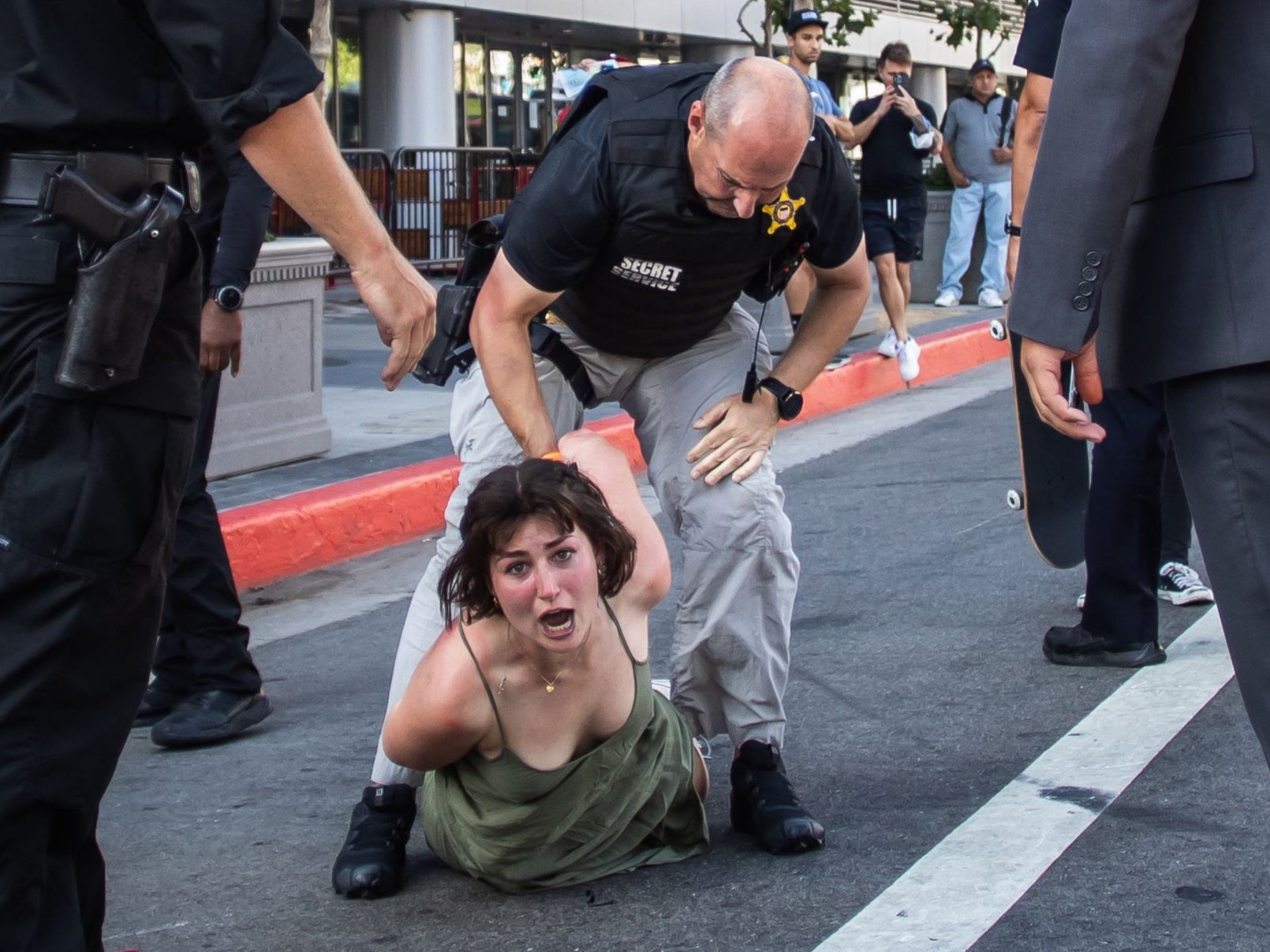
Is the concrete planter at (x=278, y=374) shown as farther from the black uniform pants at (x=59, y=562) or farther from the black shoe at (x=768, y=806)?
the black uniform pants at (x=59, y=562)

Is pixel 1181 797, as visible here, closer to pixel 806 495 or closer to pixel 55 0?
pixel 55 0

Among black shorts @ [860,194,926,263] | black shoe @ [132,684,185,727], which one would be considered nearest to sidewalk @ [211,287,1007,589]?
black shorts @ [860,194,926,263]

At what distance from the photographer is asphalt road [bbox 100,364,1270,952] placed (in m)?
3.11

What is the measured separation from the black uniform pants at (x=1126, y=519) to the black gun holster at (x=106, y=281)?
9.10 feet

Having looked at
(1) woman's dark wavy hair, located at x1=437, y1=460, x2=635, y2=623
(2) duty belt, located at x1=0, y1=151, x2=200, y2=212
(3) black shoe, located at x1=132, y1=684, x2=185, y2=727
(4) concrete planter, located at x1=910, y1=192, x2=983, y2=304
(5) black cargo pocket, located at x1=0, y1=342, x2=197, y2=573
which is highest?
(2) duty belt, located at x1=0, y1=151, x2=200, y2=212

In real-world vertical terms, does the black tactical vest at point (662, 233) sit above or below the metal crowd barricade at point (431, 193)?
above

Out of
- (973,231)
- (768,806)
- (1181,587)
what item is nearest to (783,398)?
(768,806)

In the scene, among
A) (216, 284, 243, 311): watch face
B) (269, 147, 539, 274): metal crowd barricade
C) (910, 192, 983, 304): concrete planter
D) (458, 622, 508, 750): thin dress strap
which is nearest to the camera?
(458, 622, 508, 750): thin dress strap

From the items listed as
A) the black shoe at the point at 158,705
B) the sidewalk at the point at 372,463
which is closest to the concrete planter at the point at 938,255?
the sidewalk at the point at 372,463

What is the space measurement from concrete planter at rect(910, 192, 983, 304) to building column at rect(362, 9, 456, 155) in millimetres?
7365

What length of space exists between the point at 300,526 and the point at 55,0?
397cm

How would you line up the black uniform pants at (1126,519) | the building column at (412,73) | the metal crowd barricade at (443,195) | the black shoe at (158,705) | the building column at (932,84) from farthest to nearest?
the building column at (932,84)
the building column at (412,73)
the metal crowd barricade at (443,195)
the black uniform pants at (1126,519)
the black shoe at (158,705)

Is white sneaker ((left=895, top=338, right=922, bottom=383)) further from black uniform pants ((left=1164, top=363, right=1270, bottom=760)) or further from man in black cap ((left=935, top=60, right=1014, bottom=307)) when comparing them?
black uniform pants ((left=1164, top=363, right=1270, bottom=760))

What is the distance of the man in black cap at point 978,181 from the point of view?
45.8ft
